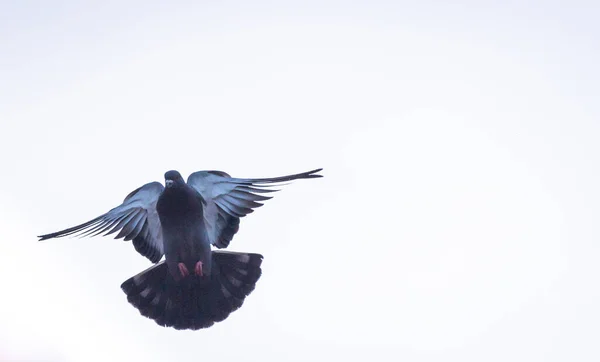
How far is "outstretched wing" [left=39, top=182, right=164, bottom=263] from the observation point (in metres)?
14.9

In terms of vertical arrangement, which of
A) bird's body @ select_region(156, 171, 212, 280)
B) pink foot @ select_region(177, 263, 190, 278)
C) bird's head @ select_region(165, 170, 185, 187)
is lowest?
pink foot @ select_region(177, 263, 190, 278)

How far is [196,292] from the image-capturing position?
15.2 meters

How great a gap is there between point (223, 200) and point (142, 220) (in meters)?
1.19

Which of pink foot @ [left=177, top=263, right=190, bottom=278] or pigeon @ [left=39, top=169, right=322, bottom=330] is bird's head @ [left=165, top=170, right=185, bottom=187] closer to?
pigeon @ [left=39, top=169, right=322, bottom=330]

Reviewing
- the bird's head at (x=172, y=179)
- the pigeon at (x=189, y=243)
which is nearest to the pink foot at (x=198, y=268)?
the pigeon at (x=189, y=243)

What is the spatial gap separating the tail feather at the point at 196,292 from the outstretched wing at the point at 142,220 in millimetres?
303

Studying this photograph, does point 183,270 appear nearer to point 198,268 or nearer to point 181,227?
point 198,268

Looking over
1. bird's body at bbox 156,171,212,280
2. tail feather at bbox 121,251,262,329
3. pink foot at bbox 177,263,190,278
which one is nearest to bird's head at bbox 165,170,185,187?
bird's body at bbox 156,171,212,280

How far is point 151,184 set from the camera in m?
15.3

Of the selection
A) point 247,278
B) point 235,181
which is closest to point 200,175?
point 235,181

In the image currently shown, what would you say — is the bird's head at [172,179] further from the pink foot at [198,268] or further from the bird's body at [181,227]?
the pink foot at [198,268]

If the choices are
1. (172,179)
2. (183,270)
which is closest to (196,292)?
(183,270)

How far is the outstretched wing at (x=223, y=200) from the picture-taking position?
14.9m

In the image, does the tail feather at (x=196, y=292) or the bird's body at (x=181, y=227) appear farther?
the tail feather at (x=196, y=292)
